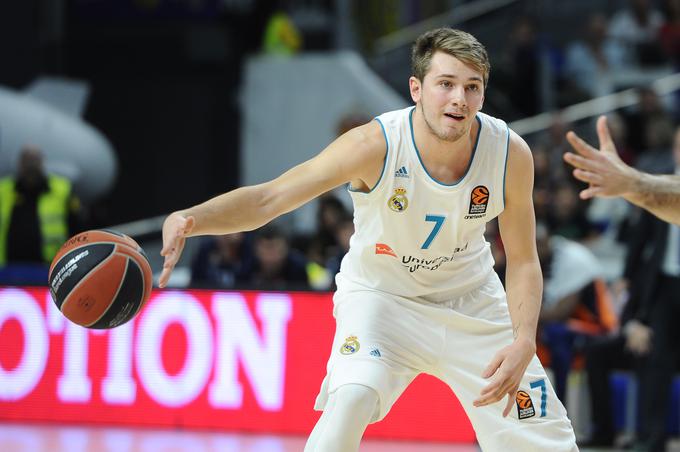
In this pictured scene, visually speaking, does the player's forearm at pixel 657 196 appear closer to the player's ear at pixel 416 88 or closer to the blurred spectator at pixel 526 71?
the player's ear at pixel 416 88

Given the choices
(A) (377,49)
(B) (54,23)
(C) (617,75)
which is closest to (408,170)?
(C) (617,75)

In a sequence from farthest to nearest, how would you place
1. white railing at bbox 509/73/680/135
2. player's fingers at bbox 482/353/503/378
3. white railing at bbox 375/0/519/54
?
white railing at bbox 375/0/519/54 < white railing at bbox 509/73/680/135 < player's fingers at bbox 482/353/503/378

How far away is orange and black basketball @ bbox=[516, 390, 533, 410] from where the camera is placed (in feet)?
16.1

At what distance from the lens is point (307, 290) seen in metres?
8.69

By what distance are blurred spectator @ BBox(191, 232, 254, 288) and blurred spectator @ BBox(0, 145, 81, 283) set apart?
6.21ft

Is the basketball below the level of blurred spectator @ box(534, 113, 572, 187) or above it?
Answer: below

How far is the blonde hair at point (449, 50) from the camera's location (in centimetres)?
481

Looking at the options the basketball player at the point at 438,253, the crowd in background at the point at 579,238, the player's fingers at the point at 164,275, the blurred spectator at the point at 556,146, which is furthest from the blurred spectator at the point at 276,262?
the player's fingers at the point at 164,275

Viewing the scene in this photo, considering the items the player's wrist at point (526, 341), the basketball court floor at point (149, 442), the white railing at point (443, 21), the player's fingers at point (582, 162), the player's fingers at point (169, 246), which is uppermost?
the white railing at point (443, 21)

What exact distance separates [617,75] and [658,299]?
23.6 ft

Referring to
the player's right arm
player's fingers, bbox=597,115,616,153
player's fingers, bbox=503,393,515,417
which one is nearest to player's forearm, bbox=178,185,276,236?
the player's right arm

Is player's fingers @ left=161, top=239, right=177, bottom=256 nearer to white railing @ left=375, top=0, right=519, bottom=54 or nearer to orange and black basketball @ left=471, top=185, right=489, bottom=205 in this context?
orange and black basketball @ left=471, top=185, right=489, bottom=205

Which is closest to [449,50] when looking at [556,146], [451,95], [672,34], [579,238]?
[451,95]

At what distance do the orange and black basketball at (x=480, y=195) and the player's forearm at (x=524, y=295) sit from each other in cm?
32
